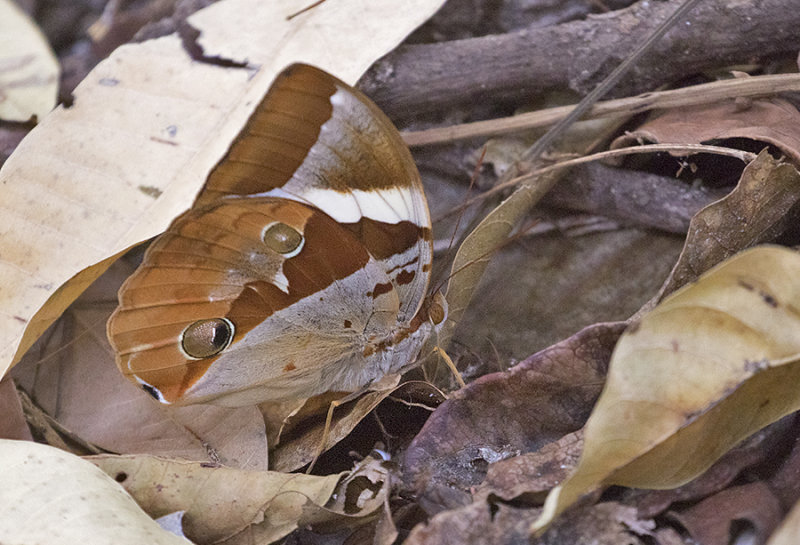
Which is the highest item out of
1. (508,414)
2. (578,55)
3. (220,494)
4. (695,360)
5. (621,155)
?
(578,55)

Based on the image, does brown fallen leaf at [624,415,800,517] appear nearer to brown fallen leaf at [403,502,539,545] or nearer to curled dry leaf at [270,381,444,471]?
brown fallen leaf at [403,502,539,545]

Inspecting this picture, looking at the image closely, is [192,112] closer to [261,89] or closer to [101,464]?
[261,89]

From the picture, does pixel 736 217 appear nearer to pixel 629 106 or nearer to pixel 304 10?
pixel 629 106

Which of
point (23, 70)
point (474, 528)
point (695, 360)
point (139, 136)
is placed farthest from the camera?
point (23, 70)

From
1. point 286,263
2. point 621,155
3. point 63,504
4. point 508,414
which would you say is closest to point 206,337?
point 286,263

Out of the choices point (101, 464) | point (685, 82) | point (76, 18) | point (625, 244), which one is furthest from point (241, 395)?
point (76, 18)

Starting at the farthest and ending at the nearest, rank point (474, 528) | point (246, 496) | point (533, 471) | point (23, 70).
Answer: point (23, 70), point (246, 496), point (533, 471), point (474, 528)

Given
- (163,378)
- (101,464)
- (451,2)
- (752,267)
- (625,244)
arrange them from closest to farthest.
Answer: (752,267) → (101,464) → (163,378) → (625,244) → (451,2)
